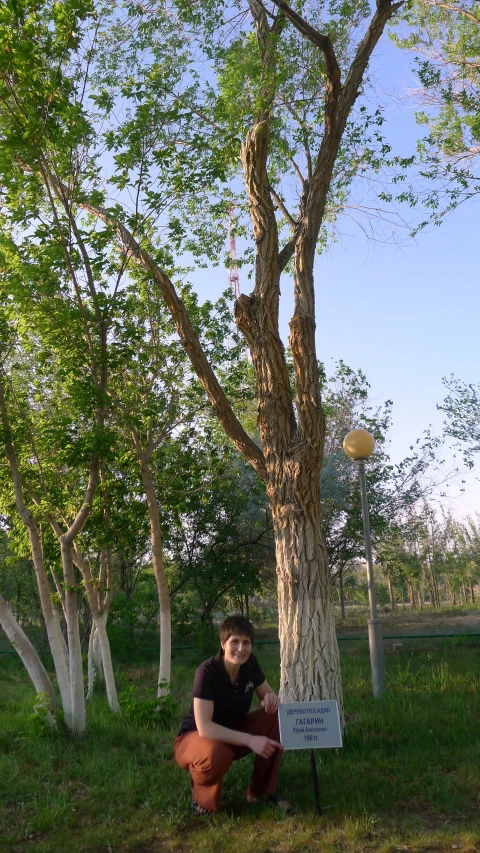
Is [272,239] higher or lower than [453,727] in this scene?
higher

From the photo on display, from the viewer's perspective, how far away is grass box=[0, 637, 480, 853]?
427cm

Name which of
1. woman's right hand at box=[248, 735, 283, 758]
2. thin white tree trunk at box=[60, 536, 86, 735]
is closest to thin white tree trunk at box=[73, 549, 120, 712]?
thin white tree trunk at box=[60, 536, 86, 735]

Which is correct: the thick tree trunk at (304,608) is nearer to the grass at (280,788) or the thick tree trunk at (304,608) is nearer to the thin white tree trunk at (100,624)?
the grass at (280,788)

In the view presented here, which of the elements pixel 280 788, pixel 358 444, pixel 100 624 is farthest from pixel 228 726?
pixel 100 624

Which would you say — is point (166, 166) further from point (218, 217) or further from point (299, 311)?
point (218, 217)

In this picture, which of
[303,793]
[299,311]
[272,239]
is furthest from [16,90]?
[303,793]

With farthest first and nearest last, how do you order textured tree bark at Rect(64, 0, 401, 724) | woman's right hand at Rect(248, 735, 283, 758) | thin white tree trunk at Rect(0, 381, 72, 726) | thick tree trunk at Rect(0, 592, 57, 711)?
thin white tree trunk at Rect(0, 381, 72, 726) < thick tree trunk at Rect(0, 592, 57, 711) < textured tree bark at Rect(64, 0, 401, 724) < woman's right hand at Rect(248, 735, 283, 758)

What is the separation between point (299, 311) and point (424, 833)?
15.1 feet

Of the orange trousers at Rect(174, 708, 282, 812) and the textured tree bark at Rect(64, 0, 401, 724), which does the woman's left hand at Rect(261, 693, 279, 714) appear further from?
the textured tree bark at Rect(64, 0, 401, 724)

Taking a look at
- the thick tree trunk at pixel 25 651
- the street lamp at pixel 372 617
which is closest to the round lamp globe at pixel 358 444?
the street lamp at pixel 372 617

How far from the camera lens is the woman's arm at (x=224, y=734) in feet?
14.0

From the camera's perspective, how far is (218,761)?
4.34 metres

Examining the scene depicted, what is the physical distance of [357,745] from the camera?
605 centimetres

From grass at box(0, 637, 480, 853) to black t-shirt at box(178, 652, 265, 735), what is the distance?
1.95 feet
